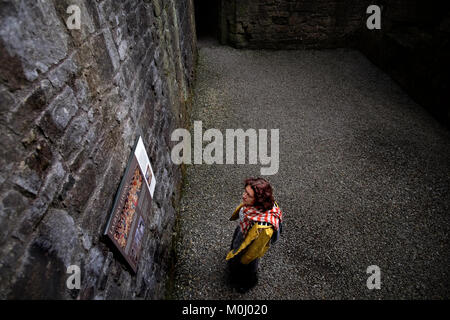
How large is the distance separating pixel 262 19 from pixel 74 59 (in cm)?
794

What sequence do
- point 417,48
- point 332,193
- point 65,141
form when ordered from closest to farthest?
1. point 65,141
2. point 332,193
3. point 417,48

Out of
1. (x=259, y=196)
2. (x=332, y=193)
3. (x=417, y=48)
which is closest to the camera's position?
(x=259, y=196)

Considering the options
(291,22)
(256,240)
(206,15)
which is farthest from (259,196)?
(206,15)

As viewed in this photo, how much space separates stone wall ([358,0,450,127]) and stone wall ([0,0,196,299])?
6131mm

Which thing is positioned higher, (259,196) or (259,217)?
(259,196)

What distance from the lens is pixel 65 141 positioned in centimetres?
122

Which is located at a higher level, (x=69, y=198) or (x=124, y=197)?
(x=69, y=198)

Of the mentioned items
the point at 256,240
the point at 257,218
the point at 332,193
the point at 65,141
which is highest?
the point at 65,141

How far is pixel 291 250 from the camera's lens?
312 centimetres

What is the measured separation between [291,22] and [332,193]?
21.3 feet

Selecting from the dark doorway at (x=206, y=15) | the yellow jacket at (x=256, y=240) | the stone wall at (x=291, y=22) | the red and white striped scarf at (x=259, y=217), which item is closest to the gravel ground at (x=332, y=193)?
the yellow jacket at (x=256, y=240)

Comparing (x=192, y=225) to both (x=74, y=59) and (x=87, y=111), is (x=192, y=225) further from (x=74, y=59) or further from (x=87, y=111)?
(x=74, y=59)

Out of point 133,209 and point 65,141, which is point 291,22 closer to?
point 133,209
